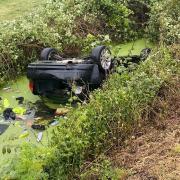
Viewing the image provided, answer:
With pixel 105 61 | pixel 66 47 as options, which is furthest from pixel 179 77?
pixel 66 47

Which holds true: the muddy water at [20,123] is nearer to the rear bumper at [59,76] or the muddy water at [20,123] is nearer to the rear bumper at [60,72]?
the rear bumper at [59,76]

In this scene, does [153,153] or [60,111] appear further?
[60,111]

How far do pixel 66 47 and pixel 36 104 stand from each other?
1971mm

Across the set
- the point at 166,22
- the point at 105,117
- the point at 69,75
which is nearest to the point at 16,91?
the point at 69,75

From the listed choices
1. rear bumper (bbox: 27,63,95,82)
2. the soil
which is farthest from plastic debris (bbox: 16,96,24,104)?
the soil

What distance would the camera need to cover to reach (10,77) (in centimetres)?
873

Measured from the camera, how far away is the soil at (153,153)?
5.05 metres

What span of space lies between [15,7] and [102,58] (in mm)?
6566

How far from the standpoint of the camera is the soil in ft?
16.6

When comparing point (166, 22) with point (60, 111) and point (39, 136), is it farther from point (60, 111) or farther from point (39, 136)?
point (39, 136)

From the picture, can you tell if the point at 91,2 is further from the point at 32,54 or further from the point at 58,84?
the point at 58,84

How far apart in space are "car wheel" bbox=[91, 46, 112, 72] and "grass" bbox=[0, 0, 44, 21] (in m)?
5.30

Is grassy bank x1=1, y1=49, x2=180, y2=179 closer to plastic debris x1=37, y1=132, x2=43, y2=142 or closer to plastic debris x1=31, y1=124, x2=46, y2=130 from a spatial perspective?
plastic debris x1=37, y1=132, x2=43, y2=142

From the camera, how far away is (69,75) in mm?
7043
